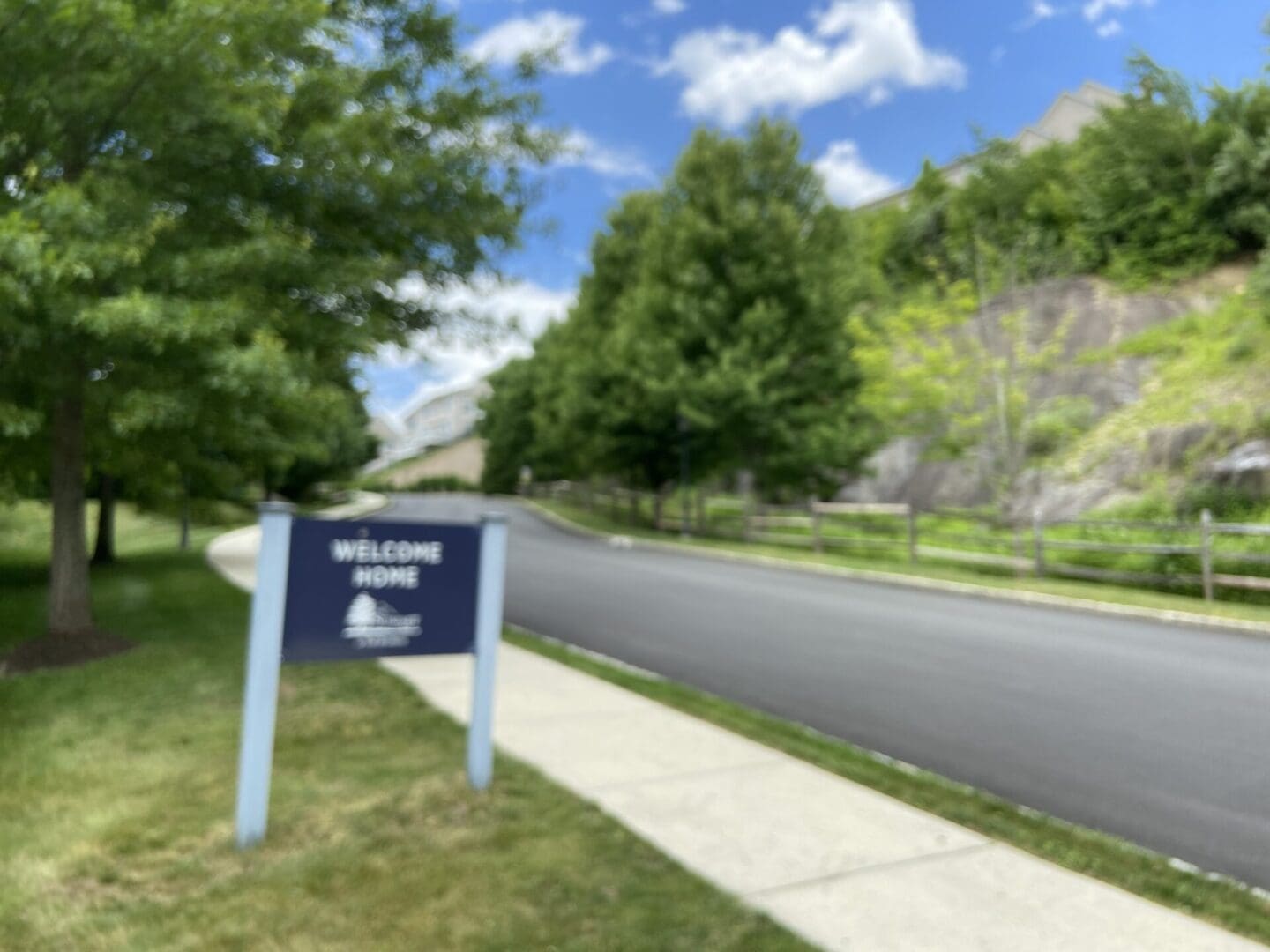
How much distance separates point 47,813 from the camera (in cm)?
465

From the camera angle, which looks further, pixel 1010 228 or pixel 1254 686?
pixel 1010 228

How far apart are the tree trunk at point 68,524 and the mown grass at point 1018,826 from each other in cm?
596

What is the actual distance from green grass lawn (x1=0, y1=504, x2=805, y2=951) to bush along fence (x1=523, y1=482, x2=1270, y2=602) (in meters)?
12.0

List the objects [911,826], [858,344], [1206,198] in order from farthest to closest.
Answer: [1206,198] < [858,344] < [911,826]

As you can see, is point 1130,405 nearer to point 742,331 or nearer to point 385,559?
point 742,331

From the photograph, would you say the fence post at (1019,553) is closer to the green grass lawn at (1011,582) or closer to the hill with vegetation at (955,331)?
the green grass lawn at (1011,582)

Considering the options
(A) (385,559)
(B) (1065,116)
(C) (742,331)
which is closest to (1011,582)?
(C) (742,331)

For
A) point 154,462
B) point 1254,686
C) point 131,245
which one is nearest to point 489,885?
point 131,245

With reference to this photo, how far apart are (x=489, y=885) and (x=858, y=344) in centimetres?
2438

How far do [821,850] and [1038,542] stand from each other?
13.3 m

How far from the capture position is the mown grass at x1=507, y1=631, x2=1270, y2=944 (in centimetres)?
382

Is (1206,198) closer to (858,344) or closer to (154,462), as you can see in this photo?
(858,344)

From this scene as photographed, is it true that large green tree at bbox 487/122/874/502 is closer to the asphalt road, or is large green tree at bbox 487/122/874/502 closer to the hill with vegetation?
the hill with vegetation

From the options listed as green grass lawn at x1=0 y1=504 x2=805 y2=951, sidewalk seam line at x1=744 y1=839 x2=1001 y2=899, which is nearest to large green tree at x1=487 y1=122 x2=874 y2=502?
green grass lawn at x1=0 y1=504 x2=805 y2=951
